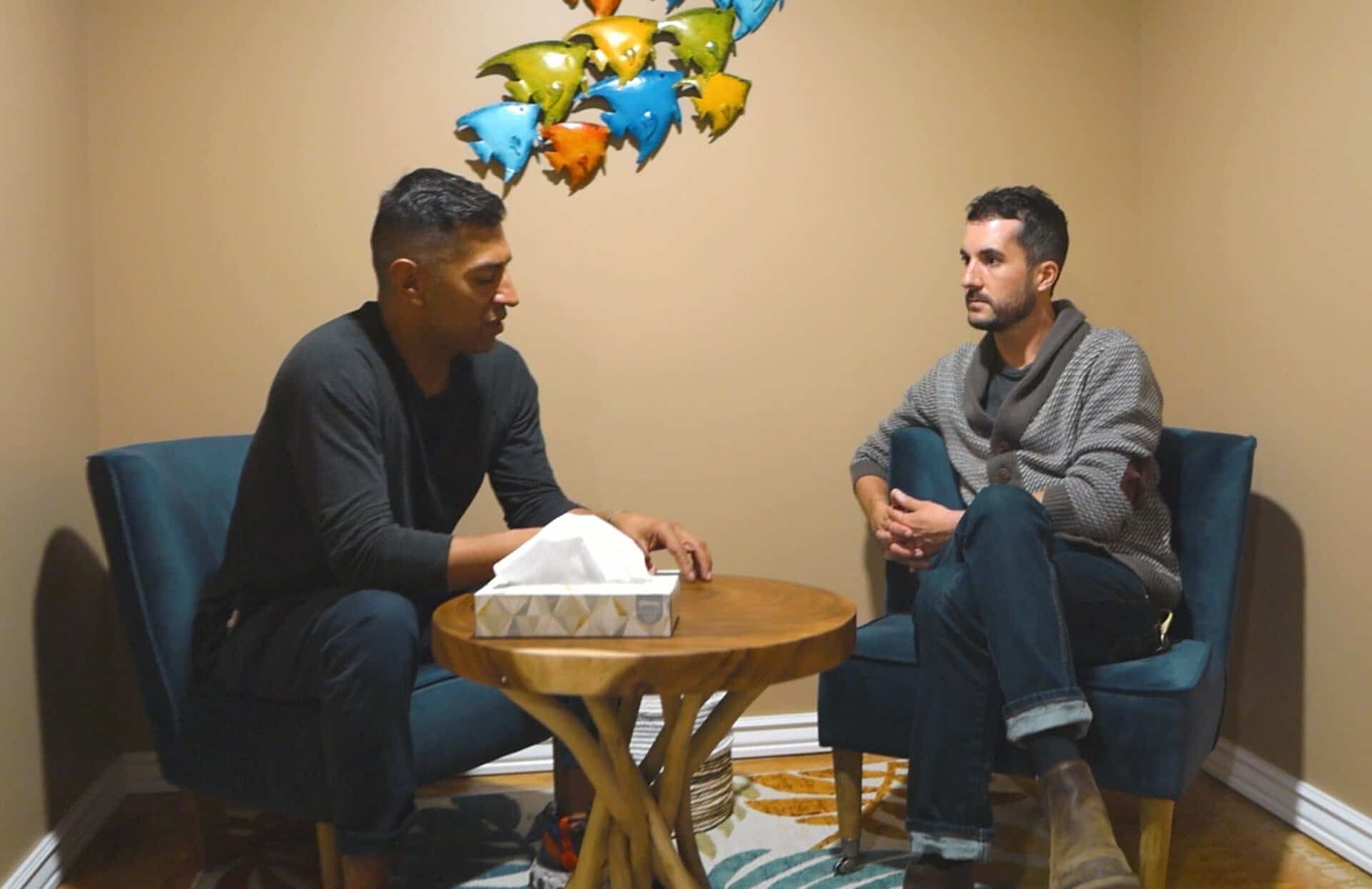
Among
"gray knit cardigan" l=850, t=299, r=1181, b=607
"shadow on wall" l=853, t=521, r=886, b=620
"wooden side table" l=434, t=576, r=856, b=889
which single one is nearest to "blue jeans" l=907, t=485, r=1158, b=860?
"gray knit cardigan" l=850, t=299, r=1181, b=607

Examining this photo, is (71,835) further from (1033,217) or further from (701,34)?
(1033,217)

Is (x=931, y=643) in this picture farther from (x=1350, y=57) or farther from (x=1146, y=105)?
(x=1146, y=105)

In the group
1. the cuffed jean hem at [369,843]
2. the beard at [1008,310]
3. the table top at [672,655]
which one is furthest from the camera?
the beard at [1008,310]

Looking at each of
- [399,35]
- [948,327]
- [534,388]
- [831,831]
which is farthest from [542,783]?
[399,35]

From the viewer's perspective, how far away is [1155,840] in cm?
204

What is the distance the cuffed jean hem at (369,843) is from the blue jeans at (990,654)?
0.82 meters

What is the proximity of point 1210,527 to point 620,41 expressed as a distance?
5.34ft

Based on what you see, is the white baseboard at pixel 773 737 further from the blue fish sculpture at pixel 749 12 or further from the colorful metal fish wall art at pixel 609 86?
the blue fish sculpture at pixel 749 12

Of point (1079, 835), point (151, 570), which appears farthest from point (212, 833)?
point (1079, 835)

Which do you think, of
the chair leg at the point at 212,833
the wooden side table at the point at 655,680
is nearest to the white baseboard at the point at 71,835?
the chair leg at the point at 212,833

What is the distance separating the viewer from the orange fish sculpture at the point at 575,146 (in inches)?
111

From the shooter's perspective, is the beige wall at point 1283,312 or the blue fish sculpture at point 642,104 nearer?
the beige wall at point 1283,312

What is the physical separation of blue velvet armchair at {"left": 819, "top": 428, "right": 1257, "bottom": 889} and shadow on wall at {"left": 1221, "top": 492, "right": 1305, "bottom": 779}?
28 centimetres

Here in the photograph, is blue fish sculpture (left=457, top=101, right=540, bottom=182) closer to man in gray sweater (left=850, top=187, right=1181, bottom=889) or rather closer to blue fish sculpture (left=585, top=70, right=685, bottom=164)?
blue fish sculpture (left=585, top=70, right=685, bottom=164)
